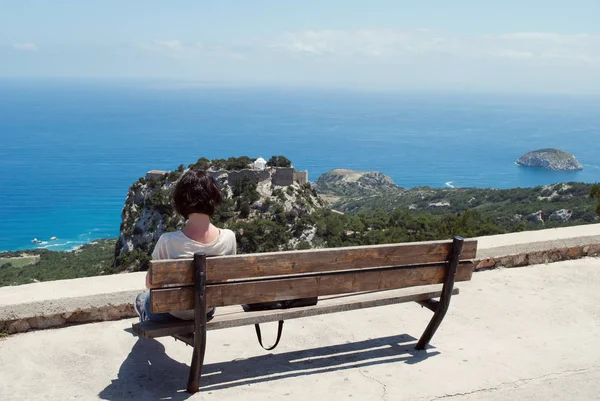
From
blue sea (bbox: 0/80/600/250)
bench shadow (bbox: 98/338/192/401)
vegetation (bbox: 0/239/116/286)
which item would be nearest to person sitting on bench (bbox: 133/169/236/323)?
bench shadow (bbox: 98/338/192/401)

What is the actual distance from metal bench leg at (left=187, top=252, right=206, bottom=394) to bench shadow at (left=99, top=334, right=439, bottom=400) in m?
Result: 0.09

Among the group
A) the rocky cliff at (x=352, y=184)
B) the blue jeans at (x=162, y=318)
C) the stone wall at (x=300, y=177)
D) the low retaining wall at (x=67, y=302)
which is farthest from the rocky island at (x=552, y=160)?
the blue jeans at (x=162, y=318)

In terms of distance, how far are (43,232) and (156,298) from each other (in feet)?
262

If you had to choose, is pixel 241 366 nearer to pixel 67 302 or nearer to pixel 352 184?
pixel 67 302

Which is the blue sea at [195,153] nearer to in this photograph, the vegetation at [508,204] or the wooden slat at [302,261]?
the vegetation at [508,204]

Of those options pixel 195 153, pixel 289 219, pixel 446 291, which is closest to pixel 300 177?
pixel 289 219

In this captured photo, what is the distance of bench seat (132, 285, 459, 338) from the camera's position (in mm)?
2508

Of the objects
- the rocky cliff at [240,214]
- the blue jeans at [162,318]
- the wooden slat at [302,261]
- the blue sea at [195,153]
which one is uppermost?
the wooden slat at [302,261]

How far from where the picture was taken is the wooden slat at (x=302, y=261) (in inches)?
92.7

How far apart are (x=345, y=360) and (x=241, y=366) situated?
55 cm

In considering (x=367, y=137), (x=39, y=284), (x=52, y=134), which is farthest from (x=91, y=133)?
(x=39, y=284)

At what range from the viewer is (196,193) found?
2.58 m

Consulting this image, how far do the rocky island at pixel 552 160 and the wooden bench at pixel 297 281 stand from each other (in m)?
121

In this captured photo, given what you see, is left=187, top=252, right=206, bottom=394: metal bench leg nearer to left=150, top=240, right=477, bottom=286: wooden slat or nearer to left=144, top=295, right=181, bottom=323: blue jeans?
left=150, top=240, right=477, bottom=286: wooden slat
